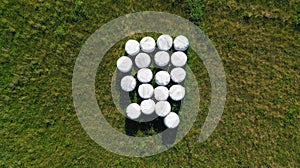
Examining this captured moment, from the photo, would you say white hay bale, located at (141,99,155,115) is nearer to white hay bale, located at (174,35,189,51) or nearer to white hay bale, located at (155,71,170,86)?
white hay bale, located at (155,71,170,86)

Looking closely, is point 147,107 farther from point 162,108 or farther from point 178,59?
point 178,59

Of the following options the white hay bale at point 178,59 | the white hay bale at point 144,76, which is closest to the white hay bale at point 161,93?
the white hay bale at point 144,76

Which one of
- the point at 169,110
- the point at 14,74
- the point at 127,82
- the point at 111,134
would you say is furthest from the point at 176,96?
the point at 14,74

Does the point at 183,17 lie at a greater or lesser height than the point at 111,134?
greater

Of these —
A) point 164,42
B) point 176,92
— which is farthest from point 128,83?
point 164,42

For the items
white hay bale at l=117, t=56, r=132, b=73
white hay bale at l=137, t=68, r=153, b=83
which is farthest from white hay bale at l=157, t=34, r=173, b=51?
white hay bale at l=117, t=56, r=132, b=73


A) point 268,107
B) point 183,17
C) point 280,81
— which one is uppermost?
point 183,17

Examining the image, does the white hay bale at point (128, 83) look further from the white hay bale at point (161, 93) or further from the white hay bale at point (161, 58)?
the white hay bale at point (161, 58)

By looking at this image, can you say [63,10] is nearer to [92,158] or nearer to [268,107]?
[92,158]
